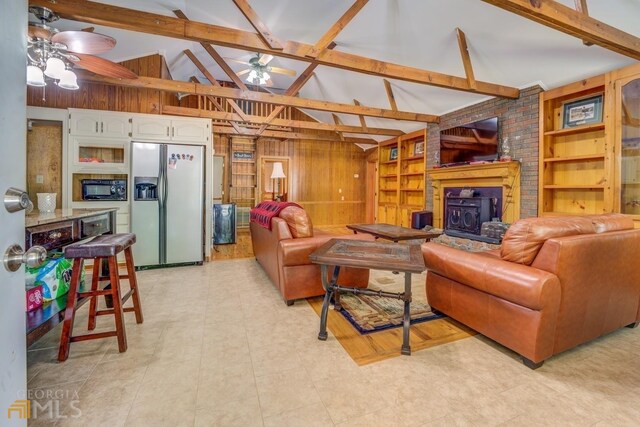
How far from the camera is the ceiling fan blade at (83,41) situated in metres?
1.89

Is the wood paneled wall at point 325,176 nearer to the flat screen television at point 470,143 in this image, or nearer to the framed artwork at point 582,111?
the flat screen television at point 470,143

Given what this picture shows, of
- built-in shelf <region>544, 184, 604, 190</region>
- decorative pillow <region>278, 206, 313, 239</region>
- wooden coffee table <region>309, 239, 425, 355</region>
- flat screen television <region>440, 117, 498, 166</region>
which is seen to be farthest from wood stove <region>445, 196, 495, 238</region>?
decorative pillow <region>278, 206, 313, 239</region>

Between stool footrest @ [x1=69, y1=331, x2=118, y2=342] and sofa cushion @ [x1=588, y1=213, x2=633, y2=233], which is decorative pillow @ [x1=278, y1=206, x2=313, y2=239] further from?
sofa cushion @ [x1=588, y1=213, x2=633, y2=233]

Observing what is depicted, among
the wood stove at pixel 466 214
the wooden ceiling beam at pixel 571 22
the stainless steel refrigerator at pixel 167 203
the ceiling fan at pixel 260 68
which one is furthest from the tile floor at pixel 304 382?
the ceiling fan at pixel 260 68

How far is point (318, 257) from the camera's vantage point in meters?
1.92

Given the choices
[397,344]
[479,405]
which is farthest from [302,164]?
[479,405]

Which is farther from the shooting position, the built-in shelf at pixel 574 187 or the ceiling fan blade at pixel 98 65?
the built-in shelf at pixel 574 187

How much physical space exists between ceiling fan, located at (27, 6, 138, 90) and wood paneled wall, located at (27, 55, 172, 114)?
1988 mm

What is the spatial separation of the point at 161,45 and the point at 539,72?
533 centimetres

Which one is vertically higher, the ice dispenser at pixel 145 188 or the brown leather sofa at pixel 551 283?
the ice dispenser at pixel 145 188

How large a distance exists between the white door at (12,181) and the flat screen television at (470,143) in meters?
5.24

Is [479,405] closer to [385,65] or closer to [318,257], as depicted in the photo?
[318,257]

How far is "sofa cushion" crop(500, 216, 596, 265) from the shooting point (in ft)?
5.55

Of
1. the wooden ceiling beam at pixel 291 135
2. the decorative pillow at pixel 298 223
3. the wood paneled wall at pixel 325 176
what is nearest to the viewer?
the decorative pillow at pixel 298 223
